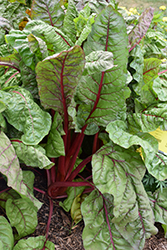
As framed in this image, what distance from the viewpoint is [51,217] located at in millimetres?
1258

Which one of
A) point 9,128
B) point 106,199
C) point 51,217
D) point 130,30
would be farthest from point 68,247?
point 130,30

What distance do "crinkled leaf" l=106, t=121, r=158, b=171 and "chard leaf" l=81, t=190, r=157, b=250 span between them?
0.28m

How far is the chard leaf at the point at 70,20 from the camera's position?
1.16m

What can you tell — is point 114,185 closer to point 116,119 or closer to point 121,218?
point 121,218

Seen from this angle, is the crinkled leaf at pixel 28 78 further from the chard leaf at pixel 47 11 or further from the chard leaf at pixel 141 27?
the chard leaf at pixel 141 27

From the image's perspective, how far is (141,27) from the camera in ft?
3.86

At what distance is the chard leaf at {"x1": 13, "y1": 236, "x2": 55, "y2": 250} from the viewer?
102 cm

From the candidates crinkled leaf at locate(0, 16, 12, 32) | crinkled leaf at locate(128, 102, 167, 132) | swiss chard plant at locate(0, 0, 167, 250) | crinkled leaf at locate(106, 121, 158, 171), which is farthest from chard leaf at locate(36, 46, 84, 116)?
crinkled leaf at locate(0, 16, 12, 32)

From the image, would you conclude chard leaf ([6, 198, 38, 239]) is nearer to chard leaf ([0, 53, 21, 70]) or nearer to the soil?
the soil

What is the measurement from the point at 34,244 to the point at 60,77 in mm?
817

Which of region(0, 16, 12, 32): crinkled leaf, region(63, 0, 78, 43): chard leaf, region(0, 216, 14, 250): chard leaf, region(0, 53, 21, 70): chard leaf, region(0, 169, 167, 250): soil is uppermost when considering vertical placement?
region(63, 0, 78, 43): chard leaf

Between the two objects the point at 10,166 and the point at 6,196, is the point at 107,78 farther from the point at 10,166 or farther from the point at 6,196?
the point at 6,196

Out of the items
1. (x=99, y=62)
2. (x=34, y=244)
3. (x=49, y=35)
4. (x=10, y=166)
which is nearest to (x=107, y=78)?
(x=99, y=62)

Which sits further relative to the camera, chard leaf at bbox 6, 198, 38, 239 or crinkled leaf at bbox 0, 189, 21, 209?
crinkled leaf at bbox 0, 189, 21, 209
